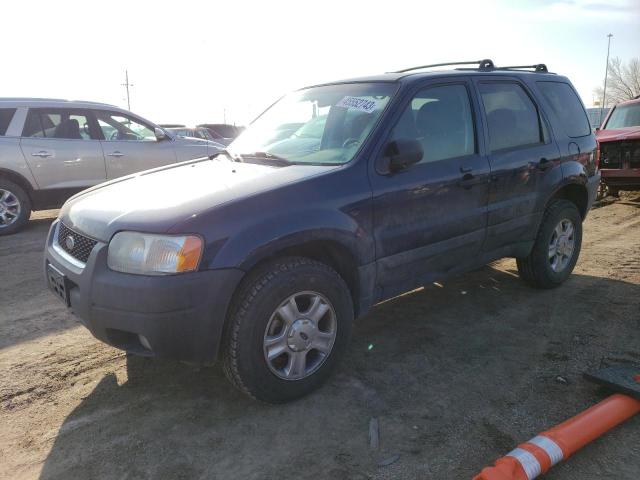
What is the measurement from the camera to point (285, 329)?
2.70 m

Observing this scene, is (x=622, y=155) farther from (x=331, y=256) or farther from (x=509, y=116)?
(x=331, y=256)

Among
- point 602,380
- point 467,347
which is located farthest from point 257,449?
point 602,380

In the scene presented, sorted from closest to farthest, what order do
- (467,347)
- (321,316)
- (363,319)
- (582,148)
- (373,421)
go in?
(373,421), (321,316), (467,347), (363,319), (582,148)

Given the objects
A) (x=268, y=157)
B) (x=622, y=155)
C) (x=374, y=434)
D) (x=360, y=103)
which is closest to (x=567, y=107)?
(x=360, y=103)

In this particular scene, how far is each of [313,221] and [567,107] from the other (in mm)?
3178

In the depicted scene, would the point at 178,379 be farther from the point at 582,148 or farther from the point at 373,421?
the point at 582,148

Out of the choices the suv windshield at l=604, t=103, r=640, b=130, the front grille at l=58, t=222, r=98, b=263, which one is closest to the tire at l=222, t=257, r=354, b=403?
the front grille at l=58, t=222, r=98, b=263

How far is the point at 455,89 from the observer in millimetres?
3682

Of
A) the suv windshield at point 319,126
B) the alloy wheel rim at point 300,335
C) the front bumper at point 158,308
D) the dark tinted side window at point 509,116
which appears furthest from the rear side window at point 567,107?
the front bumper at point 158,308

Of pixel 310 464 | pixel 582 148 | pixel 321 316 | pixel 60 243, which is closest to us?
pixel 310 464

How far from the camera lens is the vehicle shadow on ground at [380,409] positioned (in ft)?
7.65

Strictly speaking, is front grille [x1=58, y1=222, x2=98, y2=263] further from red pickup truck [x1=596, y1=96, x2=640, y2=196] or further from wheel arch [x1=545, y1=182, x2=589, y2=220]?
red pickup truck [x1=596, y1=96, x2=640, y2=196]

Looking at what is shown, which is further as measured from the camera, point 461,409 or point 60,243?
point 60,243

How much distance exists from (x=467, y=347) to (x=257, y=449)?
5.62 feet
